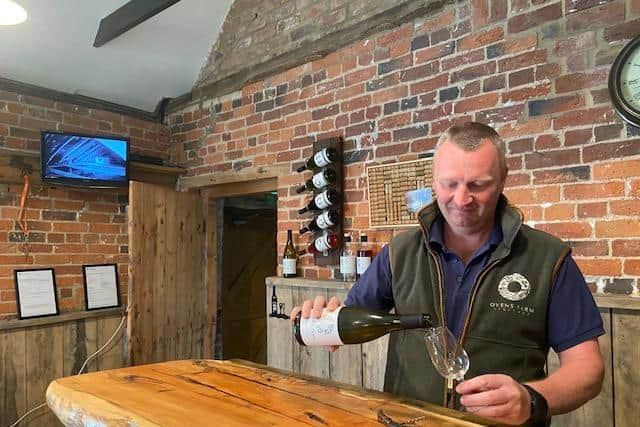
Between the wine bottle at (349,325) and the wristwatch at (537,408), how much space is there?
0.84 feet

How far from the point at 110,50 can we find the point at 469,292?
10.0 ft

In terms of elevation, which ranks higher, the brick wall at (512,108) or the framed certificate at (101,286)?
the brick wall at (512,108)

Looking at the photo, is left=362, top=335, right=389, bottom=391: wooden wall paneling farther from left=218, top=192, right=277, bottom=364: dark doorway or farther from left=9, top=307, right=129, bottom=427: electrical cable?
left=218, top=192, right=277, bottom=364: dark doorway

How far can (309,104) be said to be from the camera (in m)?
2.95

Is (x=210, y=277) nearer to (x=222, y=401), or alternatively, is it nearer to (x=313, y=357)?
(x=313, y=357)

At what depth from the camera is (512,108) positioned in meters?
2.11

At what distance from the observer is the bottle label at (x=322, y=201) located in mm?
2691

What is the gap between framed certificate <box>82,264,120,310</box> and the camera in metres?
3.43

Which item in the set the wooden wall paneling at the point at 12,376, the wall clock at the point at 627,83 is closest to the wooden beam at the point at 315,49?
the wall clock at the point at 627,83

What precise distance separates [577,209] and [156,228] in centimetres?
250

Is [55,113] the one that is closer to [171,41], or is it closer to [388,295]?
[171,41]

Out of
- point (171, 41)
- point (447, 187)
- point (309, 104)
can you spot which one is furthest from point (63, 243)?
point (447, 187)

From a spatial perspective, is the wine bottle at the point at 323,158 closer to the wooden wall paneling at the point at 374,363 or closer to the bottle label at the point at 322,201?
the bottle label at the point at 322,201

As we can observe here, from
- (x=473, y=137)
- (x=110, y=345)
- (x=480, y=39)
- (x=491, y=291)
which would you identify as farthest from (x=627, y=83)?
(x=110, y=345)
